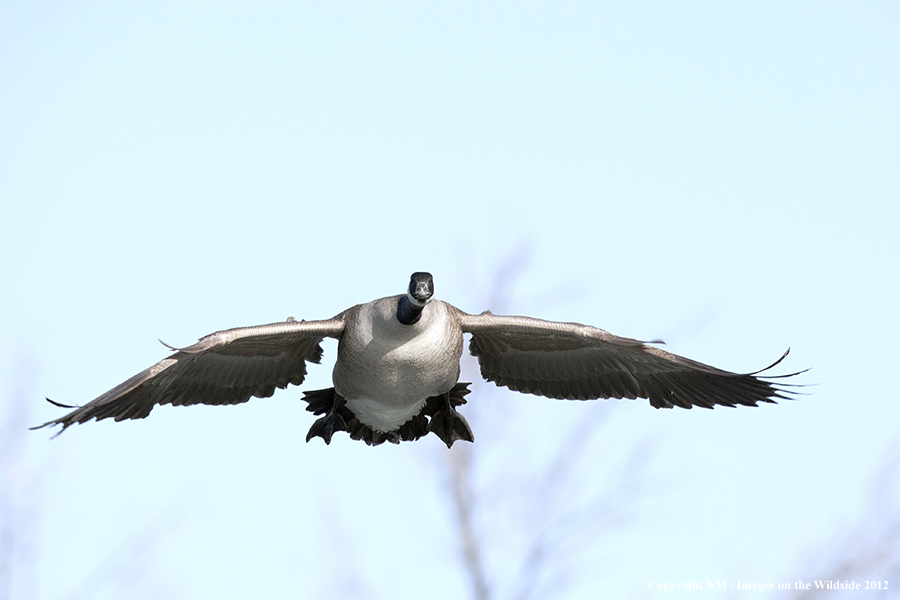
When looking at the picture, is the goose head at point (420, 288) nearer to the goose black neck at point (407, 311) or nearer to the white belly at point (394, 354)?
the goose black neck at point (407, 311)

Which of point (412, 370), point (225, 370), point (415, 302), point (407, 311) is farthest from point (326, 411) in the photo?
point (415, 302)

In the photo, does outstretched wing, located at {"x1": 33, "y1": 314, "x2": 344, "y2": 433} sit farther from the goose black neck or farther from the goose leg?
the goose leg

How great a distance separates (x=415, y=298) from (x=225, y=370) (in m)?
2.19

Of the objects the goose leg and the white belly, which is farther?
the goose leg

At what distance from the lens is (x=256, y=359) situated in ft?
28.9

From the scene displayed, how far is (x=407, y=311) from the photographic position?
24.9 ft

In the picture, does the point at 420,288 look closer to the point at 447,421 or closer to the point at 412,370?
the point at 412,370

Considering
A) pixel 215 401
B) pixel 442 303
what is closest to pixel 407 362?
pixel 442 303

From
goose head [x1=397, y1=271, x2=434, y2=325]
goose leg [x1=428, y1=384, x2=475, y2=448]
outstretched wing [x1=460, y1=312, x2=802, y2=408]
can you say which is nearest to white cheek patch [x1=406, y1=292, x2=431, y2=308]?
goose head [x1=397, y1=271, x2=434, y2=325]

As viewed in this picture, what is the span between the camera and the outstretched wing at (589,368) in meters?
8.29

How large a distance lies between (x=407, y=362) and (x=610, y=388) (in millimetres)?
2198

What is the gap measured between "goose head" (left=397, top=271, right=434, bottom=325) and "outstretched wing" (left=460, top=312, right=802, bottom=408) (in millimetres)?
796

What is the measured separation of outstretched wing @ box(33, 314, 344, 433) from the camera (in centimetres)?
753

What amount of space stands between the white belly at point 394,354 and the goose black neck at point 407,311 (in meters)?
0.06
